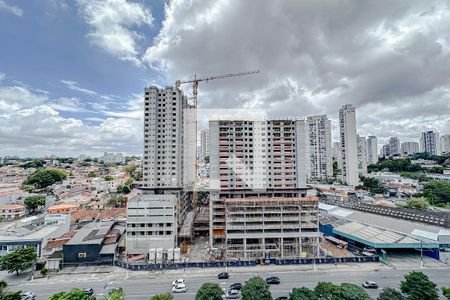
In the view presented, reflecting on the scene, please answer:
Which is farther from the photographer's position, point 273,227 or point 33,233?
point 33,233

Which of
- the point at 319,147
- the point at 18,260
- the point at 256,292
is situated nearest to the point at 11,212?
the point at 18,260

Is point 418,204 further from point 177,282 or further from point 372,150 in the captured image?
point 372,150

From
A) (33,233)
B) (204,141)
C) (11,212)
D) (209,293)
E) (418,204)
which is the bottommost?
(33,233)

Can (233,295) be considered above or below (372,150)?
below

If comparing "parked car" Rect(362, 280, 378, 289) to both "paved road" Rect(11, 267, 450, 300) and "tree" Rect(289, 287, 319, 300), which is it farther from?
"tree" Rect(289, 287, 319, 300)

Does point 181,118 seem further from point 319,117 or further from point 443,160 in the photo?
point 443,160

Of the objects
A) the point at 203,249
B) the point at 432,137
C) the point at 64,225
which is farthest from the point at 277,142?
the point at 432,137

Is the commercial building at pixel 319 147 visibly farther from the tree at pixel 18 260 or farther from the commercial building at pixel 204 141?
the tree at pixel 18 260
